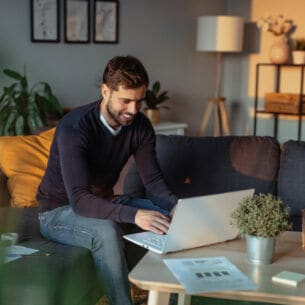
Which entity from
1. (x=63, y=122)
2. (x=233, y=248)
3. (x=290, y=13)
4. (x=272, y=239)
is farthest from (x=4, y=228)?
(x=290, y=13)

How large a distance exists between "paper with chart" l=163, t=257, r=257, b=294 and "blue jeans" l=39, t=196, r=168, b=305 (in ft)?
1.32

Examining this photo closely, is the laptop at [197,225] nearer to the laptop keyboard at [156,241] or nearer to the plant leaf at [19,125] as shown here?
the laptop keyboard at [156,241]

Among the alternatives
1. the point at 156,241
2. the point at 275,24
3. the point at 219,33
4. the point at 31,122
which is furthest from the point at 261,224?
the point at 275,24

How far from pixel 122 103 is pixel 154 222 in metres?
0.52

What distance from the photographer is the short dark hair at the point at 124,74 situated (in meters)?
2.21

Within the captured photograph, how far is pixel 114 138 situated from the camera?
2400 millimetres

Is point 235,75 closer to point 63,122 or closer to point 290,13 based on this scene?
point 290,13

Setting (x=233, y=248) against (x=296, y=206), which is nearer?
(x=233, y=248)

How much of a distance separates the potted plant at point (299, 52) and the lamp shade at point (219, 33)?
549mm

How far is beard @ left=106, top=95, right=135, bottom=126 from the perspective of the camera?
2281 millimetres

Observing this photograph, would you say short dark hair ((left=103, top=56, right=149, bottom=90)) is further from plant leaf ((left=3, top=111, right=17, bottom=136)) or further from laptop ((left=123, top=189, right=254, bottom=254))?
plant leaf ((left=3, top=111, right=17, bottom=136))

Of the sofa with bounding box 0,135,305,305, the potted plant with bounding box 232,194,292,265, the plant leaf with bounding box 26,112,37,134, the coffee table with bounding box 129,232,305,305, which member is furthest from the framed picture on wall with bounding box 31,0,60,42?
the potted plant with bounding box 232,194,292,265

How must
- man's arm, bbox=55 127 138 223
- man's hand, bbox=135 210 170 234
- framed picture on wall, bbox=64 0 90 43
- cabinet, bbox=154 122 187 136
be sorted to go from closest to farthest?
man's hand, bbox=135 210 170 234 < man's arm, bbox=55 127 138 223 < framed picture on wall, bbox=64 0 90 43 < cabinet, bbox=154 122 187 136

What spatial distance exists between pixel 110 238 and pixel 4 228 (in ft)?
5.02
